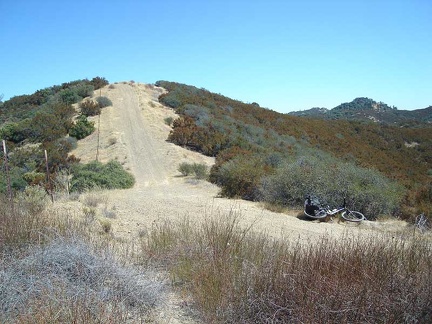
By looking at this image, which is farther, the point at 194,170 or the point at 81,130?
the point at 81,130

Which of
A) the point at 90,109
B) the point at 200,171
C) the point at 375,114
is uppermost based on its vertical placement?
the point at 375,114

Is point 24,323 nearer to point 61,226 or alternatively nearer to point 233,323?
point 233,323

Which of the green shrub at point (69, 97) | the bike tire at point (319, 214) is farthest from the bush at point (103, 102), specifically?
the bike tire at point (319, 214)

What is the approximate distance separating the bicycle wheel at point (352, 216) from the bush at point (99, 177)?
1099 cm

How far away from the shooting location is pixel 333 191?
1485 centimetres

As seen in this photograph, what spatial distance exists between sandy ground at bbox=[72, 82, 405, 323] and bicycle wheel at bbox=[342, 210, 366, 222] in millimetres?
421

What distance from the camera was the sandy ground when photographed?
35.5ft

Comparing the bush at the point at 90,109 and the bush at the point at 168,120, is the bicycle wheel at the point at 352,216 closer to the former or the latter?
the bush at the point at 168,120

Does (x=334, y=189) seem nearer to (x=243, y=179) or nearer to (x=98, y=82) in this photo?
(x=243, y=179)

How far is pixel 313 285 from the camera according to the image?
399 cm

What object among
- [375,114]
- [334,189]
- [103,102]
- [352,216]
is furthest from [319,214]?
→ [375,114]

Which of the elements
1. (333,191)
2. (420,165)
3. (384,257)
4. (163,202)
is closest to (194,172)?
(163,202)

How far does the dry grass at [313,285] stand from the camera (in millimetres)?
3766

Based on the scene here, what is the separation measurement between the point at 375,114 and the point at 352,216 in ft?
283
